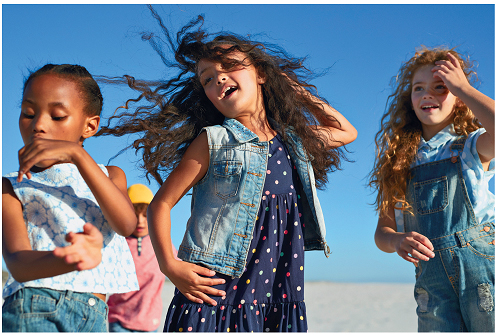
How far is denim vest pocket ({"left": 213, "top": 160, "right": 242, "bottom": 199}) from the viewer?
3164mm

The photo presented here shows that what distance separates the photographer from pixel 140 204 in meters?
6.41

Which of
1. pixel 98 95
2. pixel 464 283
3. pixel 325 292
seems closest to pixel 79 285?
pixel 98 95

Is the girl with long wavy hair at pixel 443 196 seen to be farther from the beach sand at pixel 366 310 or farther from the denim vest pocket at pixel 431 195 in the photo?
the beach sand at pixel 366 310

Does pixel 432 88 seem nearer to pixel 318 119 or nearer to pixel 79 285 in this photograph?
pixel 318 119

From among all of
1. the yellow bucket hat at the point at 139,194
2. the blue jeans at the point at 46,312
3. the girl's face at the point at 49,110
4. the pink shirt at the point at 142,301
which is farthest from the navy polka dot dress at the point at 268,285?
the yellow bucket hat at the point at 139,194

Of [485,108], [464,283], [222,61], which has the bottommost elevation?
[464,283]

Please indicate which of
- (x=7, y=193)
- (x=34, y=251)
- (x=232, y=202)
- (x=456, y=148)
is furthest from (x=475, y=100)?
(x=7, y=193)

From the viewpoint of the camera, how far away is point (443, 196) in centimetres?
352

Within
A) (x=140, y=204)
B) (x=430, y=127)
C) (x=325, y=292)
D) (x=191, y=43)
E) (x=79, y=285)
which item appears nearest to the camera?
(x=79, y=285)

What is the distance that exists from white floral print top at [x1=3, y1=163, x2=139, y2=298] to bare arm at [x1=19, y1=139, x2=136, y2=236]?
0.61ft

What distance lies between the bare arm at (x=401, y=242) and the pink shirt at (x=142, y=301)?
117 inches

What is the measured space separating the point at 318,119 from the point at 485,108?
3.65 feet

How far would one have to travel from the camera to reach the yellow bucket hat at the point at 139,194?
642 cm

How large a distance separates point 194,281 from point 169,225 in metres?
0.43
